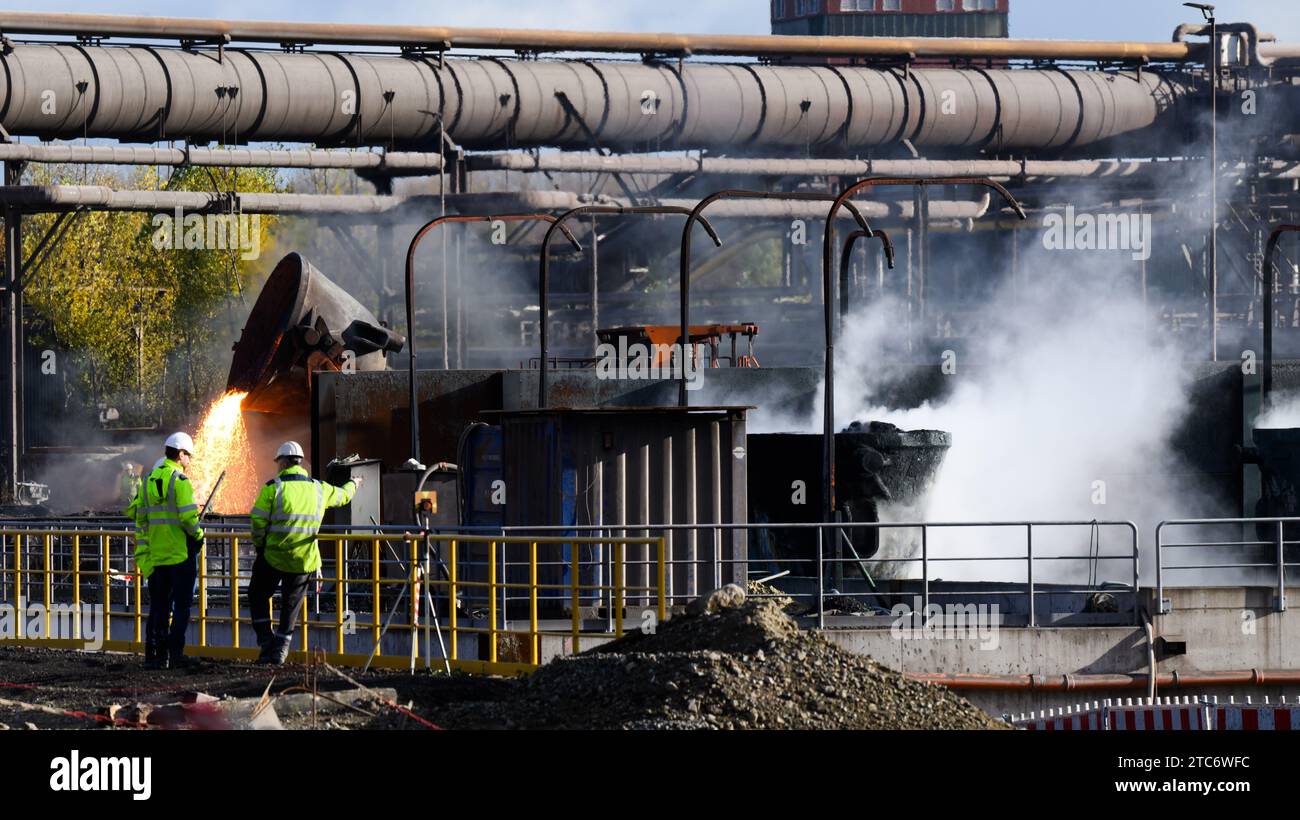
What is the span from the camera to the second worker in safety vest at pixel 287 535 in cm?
1404

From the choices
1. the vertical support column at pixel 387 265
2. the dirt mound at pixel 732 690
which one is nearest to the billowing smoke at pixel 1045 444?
the dirt mound at pixel 732 690

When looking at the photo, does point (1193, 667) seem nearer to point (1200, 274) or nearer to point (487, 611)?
point (487, 611)

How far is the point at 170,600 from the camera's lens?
48.2 feet

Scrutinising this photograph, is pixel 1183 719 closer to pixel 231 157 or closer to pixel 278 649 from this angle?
pixel 278 649

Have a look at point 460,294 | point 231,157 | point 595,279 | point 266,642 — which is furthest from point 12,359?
point 266,642

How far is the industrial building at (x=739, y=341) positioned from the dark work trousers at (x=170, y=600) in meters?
1.31

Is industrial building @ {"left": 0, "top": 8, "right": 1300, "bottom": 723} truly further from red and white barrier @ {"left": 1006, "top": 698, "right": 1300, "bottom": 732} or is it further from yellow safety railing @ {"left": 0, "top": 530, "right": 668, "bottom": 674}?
red and white barrier @ {"left": 1006, "top": 698, "right": 1300, "bottom": 732}

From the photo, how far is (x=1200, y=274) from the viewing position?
5644cm

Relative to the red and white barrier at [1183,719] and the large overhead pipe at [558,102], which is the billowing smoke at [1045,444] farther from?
the large overhead pipe at [558,102]

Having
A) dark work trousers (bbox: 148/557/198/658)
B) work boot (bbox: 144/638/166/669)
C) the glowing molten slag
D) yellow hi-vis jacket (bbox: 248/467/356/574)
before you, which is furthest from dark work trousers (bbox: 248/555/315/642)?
the glowing molten slag

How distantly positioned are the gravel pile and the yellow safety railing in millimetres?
1219

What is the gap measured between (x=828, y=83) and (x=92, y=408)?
87.1 feet

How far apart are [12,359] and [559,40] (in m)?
15.6
